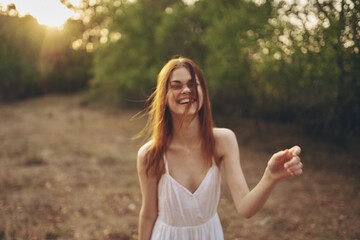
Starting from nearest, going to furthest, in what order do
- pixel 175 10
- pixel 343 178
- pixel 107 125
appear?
pixel 343 178 → pixel 175 10 → pixel 107 125

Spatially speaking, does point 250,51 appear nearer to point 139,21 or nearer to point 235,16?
point 235,16

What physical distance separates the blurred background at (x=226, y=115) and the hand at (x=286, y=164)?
239cm

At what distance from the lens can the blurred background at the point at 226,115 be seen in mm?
5059

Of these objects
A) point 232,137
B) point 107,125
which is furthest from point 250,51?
point 107,125

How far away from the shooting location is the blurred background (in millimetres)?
5059

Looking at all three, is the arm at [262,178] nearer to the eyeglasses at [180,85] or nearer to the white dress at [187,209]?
the white dress at [187,209]

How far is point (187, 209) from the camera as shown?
177 cm

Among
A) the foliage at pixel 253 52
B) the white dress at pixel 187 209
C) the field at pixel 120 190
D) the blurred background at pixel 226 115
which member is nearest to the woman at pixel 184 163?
the white dress at pixel 187 209

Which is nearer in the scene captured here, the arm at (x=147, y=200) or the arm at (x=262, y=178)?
the arm at (x=262, y=178)

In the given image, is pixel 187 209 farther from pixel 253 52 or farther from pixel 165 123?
pixel 253 52

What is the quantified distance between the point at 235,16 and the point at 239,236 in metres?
7.43

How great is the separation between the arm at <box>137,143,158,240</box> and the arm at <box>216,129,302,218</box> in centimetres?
53

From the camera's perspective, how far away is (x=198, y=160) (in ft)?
6.09

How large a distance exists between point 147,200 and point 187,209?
0.30 m
